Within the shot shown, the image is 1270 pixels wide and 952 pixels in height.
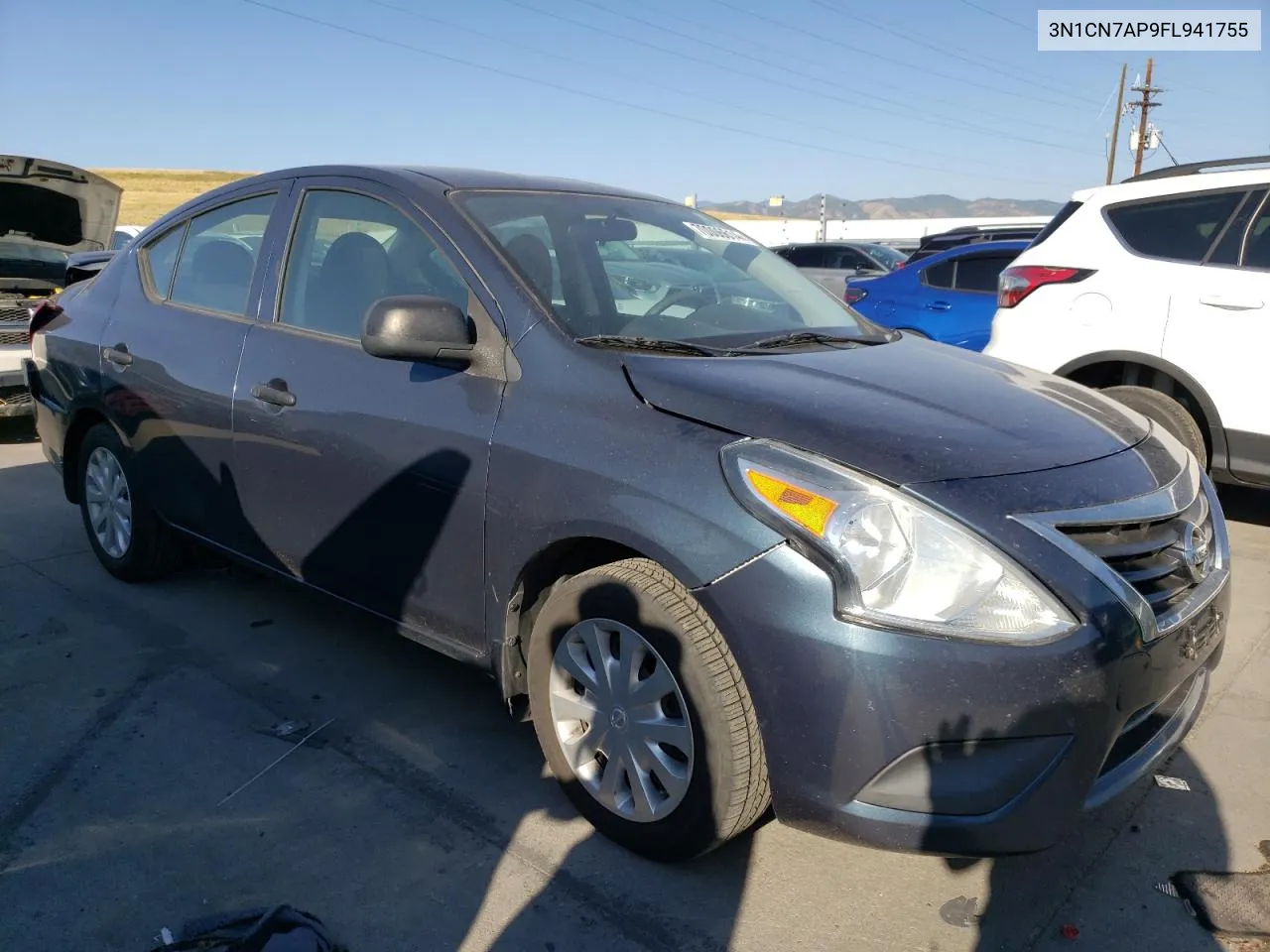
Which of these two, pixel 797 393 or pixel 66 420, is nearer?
pixel 797 393

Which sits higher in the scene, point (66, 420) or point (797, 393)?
point (797, 393)

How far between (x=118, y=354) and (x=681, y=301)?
94.8 inches

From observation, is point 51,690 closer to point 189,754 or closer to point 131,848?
point 189,754

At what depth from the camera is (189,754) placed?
3.11 m

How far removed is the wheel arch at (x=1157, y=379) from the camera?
491 cm

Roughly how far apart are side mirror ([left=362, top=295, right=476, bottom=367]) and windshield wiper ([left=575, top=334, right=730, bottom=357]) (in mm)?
339

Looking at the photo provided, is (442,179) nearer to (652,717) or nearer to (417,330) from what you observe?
(417,330)

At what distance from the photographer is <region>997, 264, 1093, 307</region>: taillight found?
5.37 metres

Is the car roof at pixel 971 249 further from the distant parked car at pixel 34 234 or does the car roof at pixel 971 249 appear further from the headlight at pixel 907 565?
the distant parked car at pixel 34 234

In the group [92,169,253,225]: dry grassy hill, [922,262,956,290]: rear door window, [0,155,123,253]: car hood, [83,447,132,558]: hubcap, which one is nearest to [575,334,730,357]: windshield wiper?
[83,447,132,558]: hubcap

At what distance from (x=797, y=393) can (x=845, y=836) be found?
1.03 metres

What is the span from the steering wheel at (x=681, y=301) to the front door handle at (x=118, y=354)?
2.27 meters

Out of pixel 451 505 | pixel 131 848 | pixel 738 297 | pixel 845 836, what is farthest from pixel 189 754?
pixel 738 297

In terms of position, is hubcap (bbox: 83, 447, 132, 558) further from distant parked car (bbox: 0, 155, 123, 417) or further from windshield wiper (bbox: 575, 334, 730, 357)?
distant parked car (bbox: 0, 155, 123, 417)
